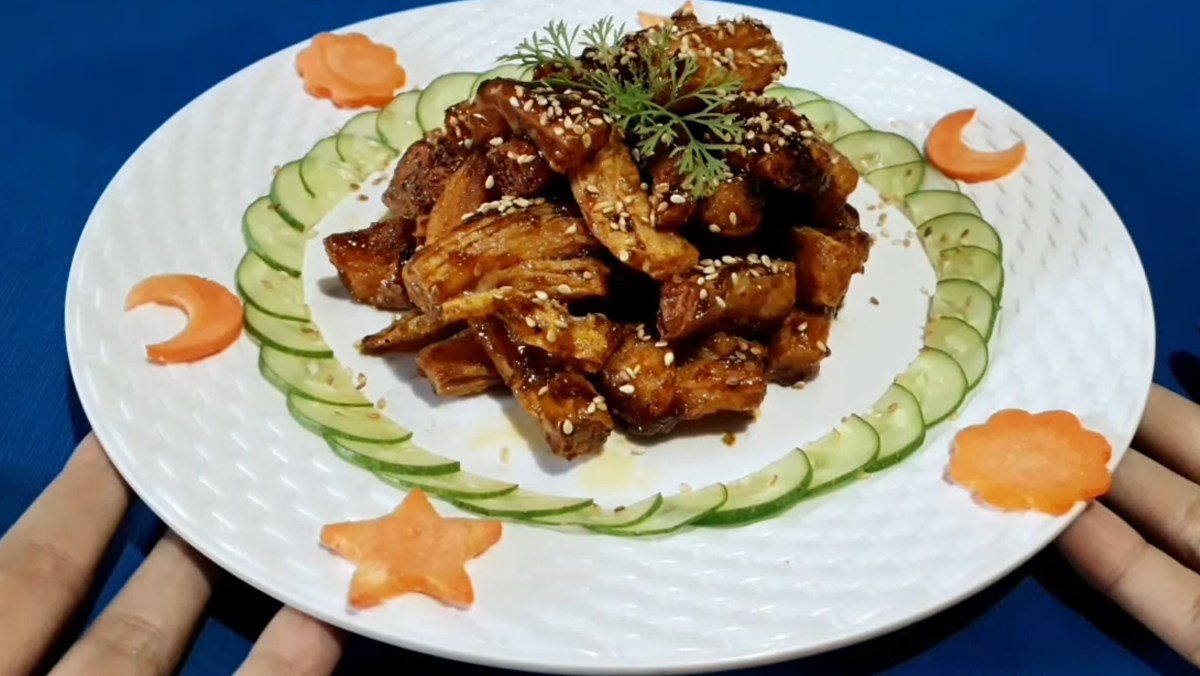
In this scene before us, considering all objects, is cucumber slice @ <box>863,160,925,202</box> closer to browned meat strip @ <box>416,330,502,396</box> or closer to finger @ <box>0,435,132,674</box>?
browned meat strip @ <box>416,330,502,396</box>

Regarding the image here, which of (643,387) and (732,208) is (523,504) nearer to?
(643,387)

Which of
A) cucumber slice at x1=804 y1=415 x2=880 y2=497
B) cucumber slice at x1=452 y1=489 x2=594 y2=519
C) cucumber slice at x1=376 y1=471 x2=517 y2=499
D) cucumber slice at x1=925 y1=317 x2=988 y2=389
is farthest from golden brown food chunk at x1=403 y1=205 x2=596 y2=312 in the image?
cucumber slice at x1=925 y1=317 x2=988 y2=389

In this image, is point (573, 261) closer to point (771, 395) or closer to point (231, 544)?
point (771, 395)

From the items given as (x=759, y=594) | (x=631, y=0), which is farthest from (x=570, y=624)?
(x=631, y=0)

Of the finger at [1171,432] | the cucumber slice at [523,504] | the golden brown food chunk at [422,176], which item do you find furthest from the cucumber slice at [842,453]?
the golden brown food chunk at [422,176]

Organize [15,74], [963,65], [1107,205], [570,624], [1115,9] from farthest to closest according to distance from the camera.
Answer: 1. [1115,9]
2. [963,65]
3. [15,74]
4. [1107,205]
5. [570,624]

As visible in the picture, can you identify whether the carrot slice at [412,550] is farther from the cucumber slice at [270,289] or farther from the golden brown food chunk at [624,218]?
the cucumber slice at [270,289]
